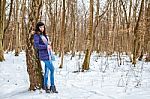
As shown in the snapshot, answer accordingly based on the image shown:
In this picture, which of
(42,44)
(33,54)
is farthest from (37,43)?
(33,54)

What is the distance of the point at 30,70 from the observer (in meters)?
9.06

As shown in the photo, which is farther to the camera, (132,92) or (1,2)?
(1,2)

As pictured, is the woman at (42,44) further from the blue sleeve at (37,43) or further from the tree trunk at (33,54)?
the tree trunk at (33,54)

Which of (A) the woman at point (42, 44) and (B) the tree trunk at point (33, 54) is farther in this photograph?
Answer: (B) the tree trunk at point (33, 54)

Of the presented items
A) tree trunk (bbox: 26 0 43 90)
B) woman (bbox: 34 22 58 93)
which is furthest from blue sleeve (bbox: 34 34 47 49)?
tree trunk (bbox: 26 0 43 90)

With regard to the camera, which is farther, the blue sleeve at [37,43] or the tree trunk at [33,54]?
the tree trunk at [33,54]

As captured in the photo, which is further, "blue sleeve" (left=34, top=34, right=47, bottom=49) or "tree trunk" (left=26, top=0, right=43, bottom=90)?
"tree trunk" (left=26, top=0, right=43, bottom=90)

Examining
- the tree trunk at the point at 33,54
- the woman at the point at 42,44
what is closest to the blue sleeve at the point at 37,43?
the woman at the point at 42,44

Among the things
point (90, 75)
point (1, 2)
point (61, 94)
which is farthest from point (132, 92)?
point (1, 2)

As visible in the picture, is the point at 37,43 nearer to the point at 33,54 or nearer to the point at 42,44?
the point at 42,44

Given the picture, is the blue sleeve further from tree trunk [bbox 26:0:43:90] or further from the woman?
tree trunk [bbox 26:0:43:90]

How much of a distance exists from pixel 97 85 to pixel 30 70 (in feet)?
9.22

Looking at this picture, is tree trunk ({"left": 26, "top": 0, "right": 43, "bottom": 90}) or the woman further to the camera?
tree trunk ({"left": 26, "top": 0, "right": 43, "bottom": 90})

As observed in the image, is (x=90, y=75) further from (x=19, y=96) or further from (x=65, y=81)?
(x=19, y=96)
